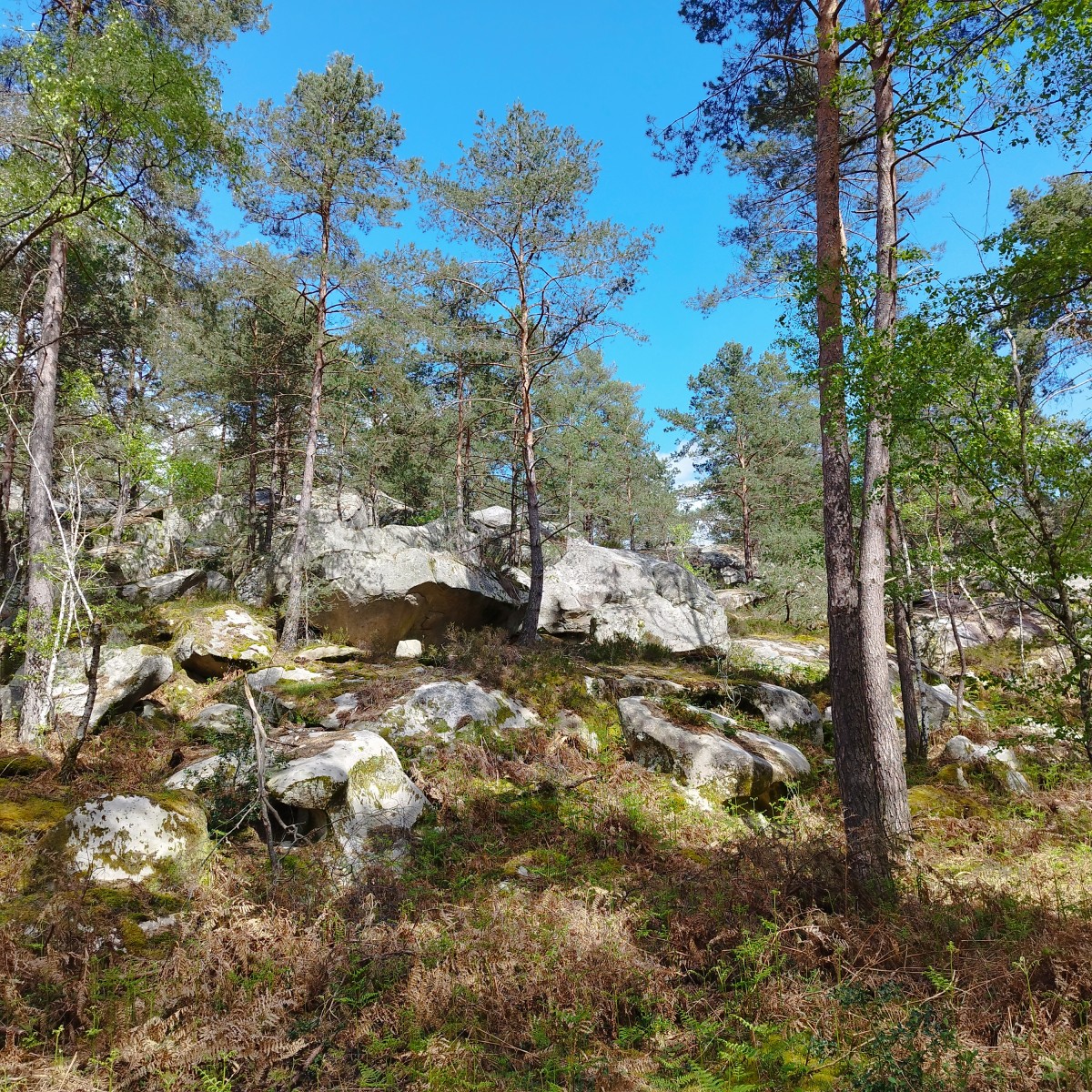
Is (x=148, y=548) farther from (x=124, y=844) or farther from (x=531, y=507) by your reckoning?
(x=124, y=844)

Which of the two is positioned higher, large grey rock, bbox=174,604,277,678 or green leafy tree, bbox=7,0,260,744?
green leafy tree, bbox=7,0,260,744

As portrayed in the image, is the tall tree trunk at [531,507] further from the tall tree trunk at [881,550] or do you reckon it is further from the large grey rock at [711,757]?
the tall tree trunk at [881,550]

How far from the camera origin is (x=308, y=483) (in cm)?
1341

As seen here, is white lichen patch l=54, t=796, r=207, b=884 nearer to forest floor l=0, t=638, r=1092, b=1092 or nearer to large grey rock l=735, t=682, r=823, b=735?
forest floor l=0, t=638, r=1092, b=1092

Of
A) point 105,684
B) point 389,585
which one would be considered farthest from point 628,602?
point 105,684

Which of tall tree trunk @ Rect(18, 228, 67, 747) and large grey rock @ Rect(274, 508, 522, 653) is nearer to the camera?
tall tree trunk @ Rect(18, 228, 67, 747)

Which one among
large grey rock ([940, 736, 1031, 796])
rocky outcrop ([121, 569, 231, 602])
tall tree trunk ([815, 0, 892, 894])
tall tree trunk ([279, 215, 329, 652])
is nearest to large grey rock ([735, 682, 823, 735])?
large grey rock ([940, 736, 1031, 796])

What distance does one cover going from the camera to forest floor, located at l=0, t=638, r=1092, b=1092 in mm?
3279

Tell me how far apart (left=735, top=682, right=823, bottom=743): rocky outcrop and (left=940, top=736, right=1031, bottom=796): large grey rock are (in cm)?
213

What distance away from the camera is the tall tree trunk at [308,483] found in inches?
503

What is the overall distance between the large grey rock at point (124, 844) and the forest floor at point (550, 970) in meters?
0.18

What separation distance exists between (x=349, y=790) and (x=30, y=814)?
3.26 m

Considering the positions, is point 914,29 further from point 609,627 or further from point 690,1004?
point 609,627

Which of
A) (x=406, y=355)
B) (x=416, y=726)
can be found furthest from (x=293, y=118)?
(x=416, y=726)
